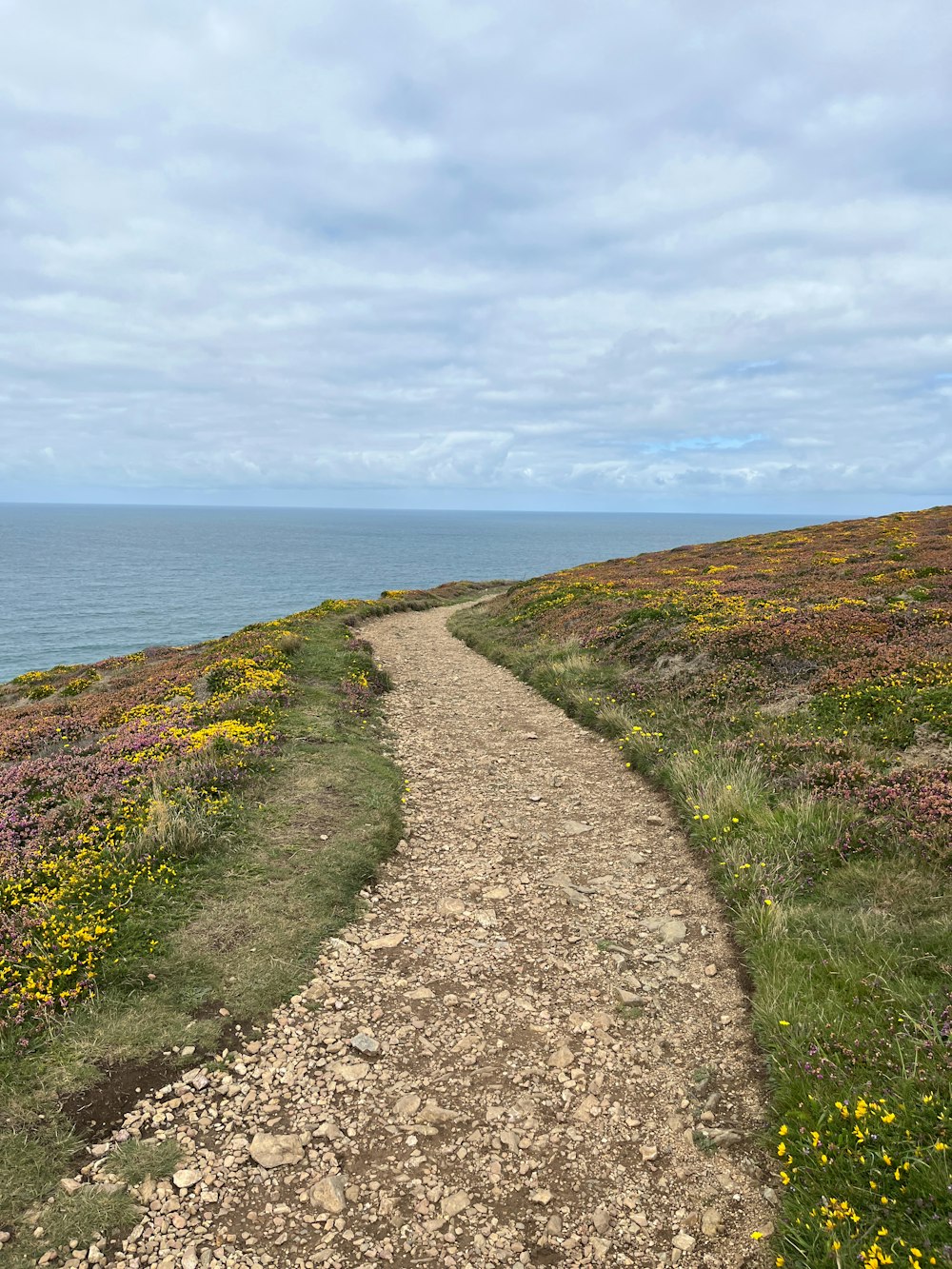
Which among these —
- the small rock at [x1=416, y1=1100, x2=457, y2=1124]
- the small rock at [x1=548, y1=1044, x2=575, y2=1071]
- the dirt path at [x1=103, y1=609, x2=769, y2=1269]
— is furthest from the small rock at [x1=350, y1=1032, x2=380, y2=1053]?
the small rock at [x1=548, y1=1044, x2=575, y2=1071]

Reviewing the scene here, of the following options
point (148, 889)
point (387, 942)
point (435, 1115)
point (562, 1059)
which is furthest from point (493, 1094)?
Result: point (148, 889)

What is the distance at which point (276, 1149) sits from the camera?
17.7 ft

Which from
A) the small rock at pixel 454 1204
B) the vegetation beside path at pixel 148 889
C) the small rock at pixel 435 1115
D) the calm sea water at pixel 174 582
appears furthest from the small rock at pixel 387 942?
the calm sea water at pixel 174 582

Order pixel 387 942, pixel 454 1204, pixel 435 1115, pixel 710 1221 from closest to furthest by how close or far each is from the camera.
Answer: pixel 710 1221 < pixel 454 1204 < pixel 435 1115 < pixel 387 942

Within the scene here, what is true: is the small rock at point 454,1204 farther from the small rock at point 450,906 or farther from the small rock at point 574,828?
the small rock at point 574,828

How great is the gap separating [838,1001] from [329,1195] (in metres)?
4.92

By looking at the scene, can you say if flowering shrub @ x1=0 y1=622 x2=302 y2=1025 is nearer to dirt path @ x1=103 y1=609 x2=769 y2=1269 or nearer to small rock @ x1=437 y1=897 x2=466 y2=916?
dirt path @ x1=103 y1=609 x2=769 y2=1269

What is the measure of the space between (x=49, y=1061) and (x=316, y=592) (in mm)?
96794

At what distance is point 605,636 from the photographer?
22.5 metres

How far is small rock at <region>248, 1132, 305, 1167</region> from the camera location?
531cm

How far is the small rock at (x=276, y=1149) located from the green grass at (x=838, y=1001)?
12.5ft

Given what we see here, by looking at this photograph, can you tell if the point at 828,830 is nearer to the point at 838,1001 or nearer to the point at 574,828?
the point at 838,1001

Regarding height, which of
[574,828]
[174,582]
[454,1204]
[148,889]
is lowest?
[454,1204]

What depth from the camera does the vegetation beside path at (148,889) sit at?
5.51 metres
